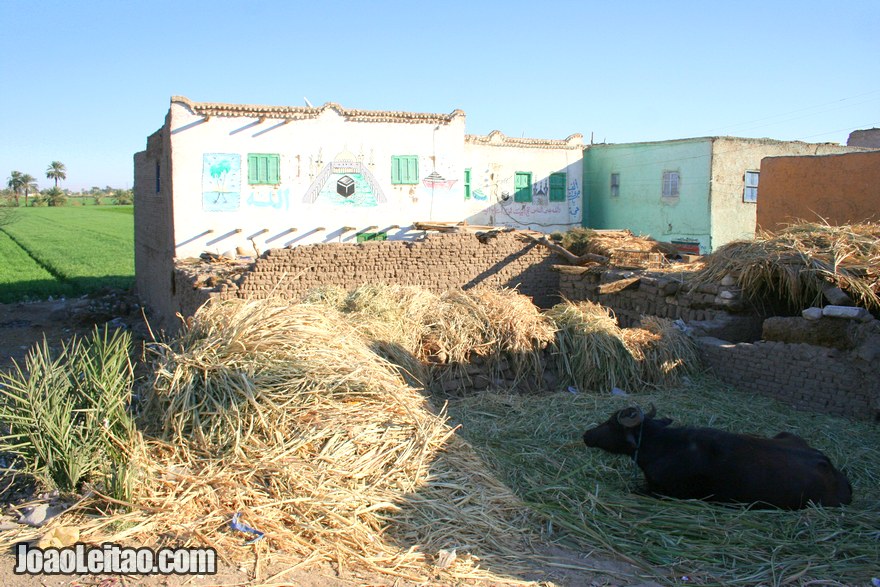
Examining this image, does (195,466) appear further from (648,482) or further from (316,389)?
(648,482)

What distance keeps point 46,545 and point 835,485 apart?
5270 millimetres

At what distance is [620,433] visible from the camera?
5.99 meters

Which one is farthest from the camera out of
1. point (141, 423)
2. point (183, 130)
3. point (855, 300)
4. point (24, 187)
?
point (24, 187)

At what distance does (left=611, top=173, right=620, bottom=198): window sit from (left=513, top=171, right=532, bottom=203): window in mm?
3183

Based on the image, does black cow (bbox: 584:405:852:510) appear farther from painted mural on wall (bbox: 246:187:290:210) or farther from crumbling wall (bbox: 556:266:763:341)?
painted mural on wall (bbox: 246:187:290:210)

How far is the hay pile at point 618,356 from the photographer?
8.99m

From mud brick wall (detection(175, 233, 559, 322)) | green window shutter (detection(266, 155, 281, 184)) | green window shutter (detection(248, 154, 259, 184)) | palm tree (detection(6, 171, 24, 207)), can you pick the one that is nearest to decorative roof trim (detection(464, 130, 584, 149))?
green window shutter (detection(266, 155, 281, 184))

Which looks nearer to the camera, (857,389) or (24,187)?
(857,389)

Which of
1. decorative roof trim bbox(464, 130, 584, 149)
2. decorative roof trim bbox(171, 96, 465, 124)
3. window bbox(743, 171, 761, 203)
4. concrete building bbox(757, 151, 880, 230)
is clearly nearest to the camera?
concrete building bbox(757, 151, 880, 230)

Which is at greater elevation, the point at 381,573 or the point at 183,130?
the point at 183,130

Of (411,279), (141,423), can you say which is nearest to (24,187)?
(411,279)

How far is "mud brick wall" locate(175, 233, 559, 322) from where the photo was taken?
1251cm

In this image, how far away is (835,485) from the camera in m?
5.28

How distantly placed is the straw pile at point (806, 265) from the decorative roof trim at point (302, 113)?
12.1 metres
